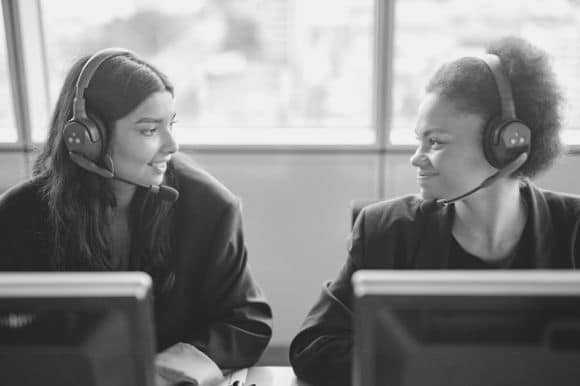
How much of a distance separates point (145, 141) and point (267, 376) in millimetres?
581

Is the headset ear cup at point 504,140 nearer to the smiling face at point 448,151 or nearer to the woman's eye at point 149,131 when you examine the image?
the smiling face at point 448,151

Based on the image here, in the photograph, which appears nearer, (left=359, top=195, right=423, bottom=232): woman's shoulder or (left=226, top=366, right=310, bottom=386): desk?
(left=226, top=366, right=310, bottom=386): desk

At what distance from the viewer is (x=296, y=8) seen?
2.61 meters

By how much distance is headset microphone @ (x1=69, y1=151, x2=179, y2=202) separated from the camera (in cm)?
139

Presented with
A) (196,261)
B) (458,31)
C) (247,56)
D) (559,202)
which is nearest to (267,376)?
(196,261)

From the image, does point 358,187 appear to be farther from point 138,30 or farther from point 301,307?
point 138,30

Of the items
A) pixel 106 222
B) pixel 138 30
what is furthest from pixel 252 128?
pixel 106 222

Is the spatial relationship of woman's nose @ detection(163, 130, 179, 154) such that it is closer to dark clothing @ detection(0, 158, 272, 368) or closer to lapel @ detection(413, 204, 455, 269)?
dark clothing @ detection(0, 158, 272, 368)

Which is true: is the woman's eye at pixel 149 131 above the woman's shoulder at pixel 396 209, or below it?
above

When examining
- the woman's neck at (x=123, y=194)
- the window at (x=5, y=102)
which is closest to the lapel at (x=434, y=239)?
the woman's neck at (x=123, y=194)

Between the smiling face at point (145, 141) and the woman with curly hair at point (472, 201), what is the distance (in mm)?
466

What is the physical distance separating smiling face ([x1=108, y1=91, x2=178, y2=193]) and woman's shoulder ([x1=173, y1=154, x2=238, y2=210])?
91 mm

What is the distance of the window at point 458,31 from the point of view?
252 centimetres

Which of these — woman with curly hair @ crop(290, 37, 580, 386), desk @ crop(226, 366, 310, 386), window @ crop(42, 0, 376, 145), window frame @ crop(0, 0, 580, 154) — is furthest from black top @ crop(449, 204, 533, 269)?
window @ crop(42, 0, 376, 145)
